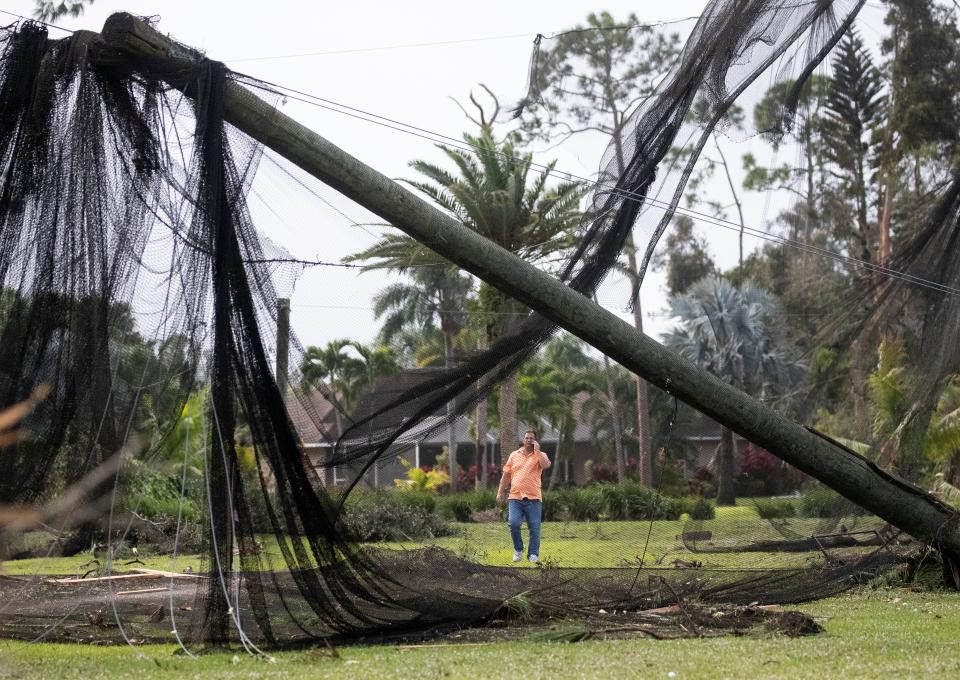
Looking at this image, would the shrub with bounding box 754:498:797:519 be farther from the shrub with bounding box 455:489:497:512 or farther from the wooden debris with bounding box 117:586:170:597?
the shrub with bounding box 455:489:497:512

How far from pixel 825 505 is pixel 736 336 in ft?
84.3

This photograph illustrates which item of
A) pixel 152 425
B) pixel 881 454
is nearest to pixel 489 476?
pixel 881 454

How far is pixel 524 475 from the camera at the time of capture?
12125 mm

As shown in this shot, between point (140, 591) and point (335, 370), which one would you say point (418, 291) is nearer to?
point (335, 370)

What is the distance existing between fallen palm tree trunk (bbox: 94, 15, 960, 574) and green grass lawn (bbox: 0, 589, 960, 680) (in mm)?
1006

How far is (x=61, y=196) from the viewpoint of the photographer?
6223mm

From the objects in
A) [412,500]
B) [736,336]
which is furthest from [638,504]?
[736,336]

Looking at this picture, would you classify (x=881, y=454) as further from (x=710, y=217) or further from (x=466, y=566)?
(x=466, y=566)

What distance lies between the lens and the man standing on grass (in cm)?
1166

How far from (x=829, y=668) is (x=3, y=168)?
540 centimetres

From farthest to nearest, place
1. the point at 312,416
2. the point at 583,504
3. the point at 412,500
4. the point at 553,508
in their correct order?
the point at 553,508, the point at 583,504, the point at 412,500, the point at 312,416

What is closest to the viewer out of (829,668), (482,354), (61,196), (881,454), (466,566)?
(829,668)

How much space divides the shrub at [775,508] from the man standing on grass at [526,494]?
2614 mm

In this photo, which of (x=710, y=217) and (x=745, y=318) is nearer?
(x=710, y=217)
